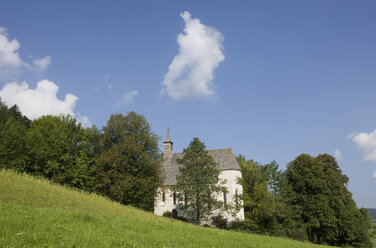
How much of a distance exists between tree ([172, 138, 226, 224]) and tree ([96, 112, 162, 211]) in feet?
12.7

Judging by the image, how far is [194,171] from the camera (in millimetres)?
30750

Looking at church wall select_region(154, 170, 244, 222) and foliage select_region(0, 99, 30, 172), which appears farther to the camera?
church wall select_region(154, 170, 244, 222)

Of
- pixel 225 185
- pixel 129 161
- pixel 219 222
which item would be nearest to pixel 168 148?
pixel 225 185

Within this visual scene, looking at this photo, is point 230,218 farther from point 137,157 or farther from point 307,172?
point 137,157

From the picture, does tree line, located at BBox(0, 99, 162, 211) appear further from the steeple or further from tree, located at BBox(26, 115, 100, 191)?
the steeple

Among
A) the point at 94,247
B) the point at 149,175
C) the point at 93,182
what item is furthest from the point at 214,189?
the point at 94,247

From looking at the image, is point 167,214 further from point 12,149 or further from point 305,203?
point 12,149

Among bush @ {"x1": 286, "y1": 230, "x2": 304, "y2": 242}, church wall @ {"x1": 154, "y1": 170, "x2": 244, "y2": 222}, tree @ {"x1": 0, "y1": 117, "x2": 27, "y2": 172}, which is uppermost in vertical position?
tree @ {"x1": 0, "y1": 117, "x2": 27, "y2": 172}

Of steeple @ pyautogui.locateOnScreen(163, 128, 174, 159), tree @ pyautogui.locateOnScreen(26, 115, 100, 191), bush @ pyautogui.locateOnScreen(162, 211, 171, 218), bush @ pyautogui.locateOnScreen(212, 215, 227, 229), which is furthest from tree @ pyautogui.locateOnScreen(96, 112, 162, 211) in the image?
steeple @ pyautogui.locateOnScreen(163, 128, 174, 159)

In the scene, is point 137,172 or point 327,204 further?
point 327,204

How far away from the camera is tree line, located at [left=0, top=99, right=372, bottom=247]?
30531 mm

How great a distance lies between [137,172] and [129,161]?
→ 6.06ft

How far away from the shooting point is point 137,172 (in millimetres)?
31984

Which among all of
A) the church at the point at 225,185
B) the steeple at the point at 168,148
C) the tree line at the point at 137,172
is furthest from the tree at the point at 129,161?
the steeple at the point at 168,148
